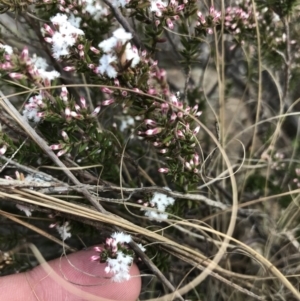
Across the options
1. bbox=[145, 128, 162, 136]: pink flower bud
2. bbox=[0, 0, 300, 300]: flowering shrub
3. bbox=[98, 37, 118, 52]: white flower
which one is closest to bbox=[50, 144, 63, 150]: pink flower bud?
bbox=[0, 0, 300, 300]: flowering shrub

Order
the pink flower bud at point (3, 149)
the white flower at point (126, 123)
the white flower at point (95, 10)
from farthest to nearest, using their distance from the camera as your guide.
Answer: the white flower at point (126, 123) → the white flower at point (95, 10) → the pink flower bud at point (3, 149)

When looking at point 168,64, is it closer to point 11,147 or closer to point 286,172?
point 286,172

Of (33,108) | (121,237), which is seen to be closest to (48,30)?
(33,108)

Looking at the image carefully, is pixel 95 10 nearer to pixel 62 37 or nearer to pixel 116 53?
pixel 62 37

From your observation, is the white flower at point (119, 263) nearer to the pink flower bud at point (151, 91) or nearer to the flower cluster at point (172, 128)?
the flower cluster at point (172, 128)

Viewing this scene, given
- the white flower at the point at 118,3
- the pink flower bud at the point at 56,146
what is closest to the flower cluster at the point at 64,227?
the pink flower bud at the point at 56,146

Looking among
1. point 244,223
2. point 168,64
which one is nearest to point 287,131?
point 244,223

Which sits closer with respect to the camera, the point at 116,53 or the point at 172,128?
the point at 116,53
